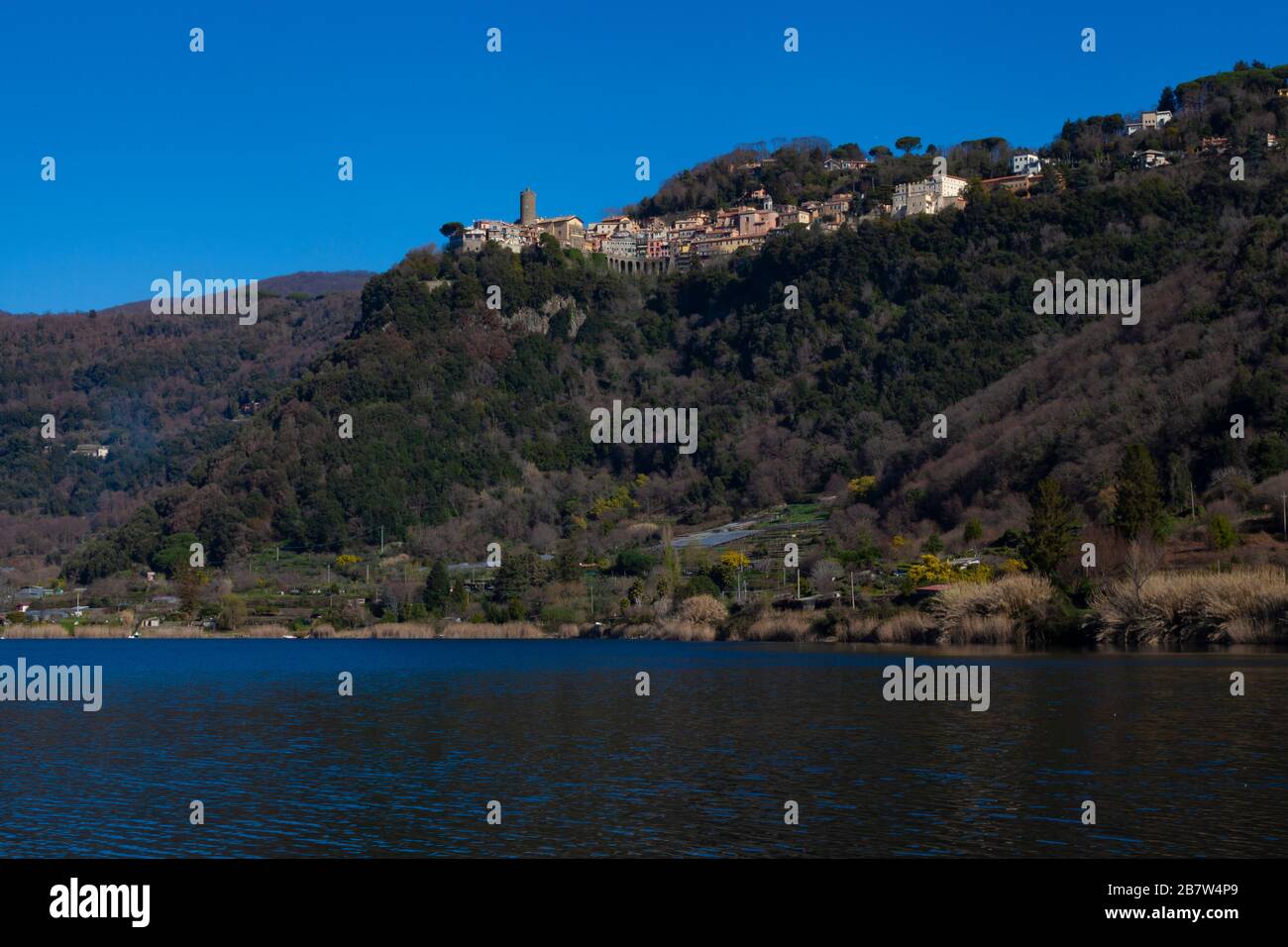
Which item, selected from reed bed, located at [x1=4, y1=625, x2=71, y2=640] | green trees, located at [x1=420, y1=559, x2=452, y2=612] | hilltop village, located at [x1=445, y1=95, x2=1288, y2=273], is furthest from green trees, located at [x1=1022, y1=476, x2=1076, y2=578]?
hilltop village, located at [x1=445, y1=95, x2=1288, y2=273]

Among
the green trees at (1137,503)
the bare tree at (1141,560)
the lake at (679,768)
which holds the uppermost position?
the green trees at (1137,503)

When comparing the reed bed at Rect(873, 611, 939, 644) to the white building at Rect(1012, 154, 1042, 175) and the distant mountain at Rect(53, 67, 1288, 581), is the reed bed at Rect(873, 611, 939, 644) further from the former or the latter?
the white building at Rect(1012, 154, 1042, 175)

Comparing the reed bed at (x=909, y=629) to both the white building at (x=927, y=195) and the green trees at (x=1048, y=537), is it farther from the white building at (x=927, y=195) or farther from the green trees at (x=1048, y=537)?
the white building at (x=927, y=195)

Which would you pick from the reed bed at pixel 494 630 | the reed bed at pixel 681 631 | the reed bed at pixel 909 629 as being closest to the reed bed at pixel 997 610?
the reed bed at pixel 909 629

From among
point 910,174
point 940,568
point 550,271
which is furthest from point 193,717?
point 910,174

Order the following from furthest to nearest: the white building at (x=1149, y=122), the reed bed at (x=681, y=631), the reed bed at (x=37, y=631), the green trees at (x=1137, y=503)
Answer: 1. the white building at (x=1149, y=122)
2. the reed bed at (x=37, y=631)
3. the reed bed at (x=681, y=631)
4. the green trees at (x=1137, y=503)
